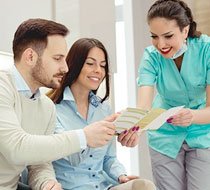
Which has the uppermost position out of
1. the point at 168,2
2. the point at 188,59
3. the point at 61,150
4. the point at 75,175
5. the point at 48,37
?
the point at 168,2

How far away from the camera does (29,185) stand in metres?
1.34

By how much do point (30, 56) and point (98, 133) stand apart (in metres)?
0.34

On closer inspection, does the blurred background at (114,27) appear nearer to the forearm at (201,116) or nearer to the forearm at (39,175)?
the forearm at (39,175)

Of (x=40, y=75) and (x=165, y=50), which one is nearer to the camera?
(x=40, y=75)

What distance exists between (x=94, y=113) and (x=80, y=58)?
0.74 ft

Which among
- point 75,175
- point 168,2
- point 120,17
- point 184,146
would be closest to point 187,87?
point 184,146

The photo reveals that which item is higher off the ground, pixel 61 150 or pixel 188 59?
pixel 188 59

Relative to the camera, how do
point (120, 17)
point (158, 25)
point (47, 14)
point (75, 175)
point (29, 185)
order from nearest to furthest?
1. point (29, 185)
2. point (75, 175)
3. point (158, 25)
4. point (47, 14)
5. point (120, 17)

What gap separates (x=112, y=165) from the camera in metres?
1.58

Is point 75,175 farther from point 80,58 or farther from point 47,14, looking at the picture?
point 47,14

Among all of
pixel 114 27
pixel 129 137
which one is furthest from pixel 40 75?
pixel 114 27

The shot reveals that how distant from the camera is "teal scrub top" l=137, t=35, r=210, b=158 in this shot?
5.50ft

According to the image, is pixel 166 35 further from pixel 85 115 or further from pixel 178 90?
pixel 85 115

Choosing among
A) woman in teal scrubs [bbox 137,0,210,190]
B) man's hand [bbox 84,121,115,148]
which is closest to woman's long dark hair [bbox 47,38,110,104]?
woman in teal scrubs [bbox 137,0,210,190]
